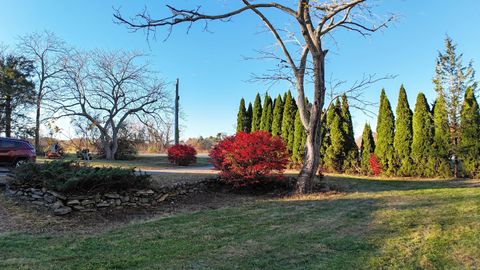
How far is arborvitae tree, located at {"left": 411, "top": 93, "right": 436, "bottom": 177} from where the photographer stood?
13734mm

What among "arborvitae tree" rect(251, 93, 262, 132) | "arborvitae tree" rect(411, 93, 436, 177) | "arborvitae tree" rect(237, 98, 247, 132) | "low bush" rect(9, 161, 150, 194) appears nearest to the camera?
"low bush" rect(9, 161, 150, 194)

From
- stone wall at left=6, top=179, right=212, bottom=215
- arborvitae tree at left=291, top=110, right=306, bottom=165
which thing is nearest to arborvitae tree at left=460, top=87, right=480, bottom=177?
arborvitae tree at left=291, top=110, right=306, bottom=165

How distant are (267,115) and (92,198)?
14139 millimetres

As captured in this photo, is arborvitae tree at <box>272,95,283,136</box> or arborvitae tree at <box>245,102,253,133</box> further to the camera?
arborvitae tree at <box>245,102,253,133</box>

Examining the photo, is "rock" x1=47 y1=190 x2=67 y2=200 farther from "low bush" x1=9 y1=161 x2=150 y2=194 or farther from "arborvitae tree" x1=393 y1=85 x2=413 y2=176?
"arborvitae tree" x1=393 y1=85 x2=413 y2=176

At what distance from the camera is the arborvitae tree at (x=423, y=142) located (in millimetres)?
13734

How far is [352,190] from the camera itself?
1007cm

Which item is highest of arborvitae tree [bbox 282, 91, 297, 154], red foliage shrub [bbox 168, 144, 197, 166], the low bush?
arborvitae tree [bbox 282, 91, 297, 154]

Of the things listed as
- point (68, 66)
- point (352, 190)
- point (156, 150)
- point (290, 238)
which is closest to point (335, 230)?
point (290, 238)

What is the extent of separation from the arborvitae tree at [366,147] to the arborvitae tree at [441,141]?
8.57 ft

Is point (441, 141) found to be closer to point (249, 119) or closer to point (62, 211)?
point (249, 119)

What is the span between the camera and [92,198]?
7.23m

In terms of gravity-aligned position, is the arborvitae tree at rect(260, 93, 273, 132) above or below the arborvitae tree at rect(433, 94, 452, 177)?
above

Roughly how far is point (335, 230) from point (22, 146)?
34.1 feet
